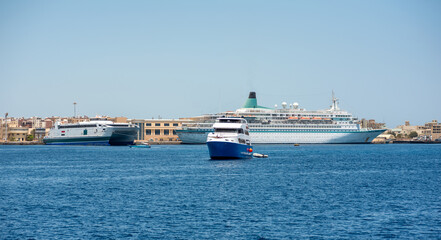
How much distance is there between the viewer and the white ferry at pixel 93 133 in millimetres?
129250

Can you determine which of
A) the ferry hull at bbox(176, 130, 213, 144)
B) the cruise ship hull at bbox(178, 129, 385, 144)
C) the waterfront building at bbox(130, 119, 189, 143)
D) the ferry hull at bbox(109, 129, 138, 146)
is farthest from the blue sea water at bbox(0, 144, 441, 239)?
the waterfront building at bbox(130, 119, 189, 143)

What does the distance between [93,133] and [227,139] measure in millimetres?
72765

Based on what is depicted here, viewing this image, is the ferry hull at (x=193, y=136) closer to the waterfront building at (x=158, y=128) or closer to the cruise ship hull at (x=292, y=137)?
the cruise ship hull at (x=292, y=137)

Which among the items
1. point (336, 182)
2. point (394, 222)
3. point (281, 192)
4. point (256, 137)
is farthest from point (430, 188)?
point (256, 137)

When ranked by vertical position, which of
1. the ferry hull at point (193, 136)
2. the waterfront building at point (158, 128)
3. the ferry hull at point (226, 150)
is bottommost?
the ferry hull at point (226, 150)

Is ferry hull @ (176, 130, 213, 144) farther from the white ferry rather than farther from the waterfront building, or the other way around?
the waterfront building

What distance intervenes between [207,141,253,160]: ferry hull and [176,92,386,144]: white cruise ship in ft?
210

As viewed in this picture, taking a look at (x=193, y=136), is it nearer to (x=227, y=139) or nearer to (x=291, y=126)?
(x=291, y=126)

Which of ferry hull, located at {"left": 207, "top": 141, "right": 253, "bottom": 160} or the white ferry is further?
the white ferry

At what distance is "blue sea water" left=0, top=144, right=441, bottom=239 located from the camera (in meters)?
24.5


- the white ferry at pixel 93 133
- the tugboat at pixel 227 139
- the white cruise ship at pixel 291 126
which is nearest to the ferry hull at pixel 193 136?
the white cruise ship at pixel 291 126

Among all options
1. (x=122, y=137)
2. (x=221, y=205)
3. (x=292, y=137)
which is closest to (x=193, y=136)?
(x=122, y=137)

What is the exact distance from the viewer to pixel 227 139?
2470 inches

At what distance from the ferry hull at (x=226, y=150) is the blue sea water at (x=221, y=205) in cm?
1206
